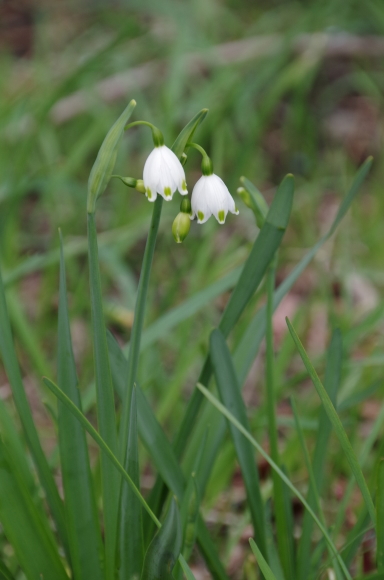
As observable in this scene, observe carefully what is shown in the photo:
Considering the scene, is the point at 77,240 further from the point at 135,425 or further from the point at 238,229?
the point at 135,425

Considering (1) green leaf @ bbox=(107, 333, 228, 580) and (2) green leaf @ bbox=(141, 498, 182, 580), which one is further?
(1) green leaf @ bbox=(107, 333, 228, 580)

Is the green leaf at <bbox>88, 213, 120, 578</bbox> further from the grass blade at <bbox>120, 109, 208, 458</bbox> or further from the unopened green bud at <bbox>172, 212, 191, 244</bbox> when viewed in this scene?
the unopened green bud at <bbox>172, 212, 191, 244</bbox>

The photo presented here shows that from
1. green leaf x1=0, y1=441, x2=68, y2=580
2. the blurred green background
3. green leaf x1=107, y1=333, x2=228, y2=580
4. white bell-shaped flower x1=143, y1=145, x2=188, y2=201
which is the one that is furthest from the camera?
the blurred green background

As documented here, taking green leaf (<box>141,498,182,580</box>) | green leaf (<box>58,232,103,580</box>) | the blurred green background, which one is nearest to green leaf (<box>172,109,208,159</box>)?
green leaf (<box>58,232,103,580</box>)

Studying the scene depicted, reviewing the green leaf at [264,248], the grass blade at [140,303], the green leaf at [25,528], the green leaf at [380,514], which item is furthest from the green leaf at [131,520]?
the green leaf at [380,514]

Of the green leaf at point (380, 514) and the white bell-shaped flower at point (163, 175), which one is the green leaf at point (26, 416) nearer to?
the white bell-shaped flower at point (163, 175)
